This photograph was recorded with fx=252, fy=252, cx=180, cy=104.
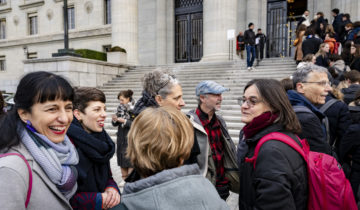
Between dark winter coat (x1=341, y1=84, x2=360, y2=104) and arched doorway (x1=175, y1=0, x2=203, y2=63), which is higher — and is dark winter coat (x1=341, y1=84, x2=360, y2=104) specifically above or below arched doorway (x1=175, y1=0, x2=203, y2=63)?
below

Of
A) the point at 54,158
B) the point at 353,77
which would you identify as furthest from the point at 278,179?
the point at 353,77

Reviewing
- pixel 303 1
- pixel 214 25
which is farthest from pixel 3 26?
pixel 303 1

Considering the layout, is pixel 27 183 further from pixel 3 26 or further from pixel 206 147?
pixel 3 26

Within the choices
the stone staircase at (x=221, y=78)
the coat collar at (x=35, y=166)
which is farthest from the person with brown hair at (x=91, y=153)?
the stone staircase at (x=221, y=78)

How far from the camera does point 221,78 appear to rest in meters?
10.9

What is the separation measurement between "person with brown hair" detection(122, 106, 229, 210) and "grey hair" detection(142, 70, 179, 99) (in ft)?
3.72

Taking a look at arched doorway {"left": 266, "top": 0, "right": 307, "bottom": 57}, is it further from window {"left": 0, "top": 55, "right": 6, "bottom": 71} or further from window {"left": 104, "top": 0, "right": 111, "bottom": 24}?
window {"left": 0, "top": 55, "right": 6, "bottom": 71}

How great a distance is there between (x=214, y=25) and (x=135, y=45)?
528 centimetres

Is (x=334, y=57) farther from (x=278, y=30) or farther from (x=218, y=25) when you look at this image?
(x=278, y=30)

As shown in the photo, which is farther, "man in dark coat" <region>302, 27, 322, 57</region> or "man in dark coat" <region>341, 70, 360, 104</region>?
"man in dark coat" <region>302, 27, 322, 57</region>

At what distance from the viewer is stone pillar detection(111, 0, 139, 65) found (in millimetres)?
15812

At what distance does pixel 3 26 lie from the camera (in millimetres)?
28594

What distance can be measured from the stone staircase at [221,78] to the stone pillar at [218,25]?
44.4 inches

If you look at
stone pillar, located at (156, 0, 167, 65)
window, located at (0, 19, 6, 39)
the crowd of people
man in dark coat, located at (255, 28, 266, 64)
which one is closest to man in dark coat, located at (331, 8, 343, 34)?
man in dark coat, located at (255, 28, 266, 64)
